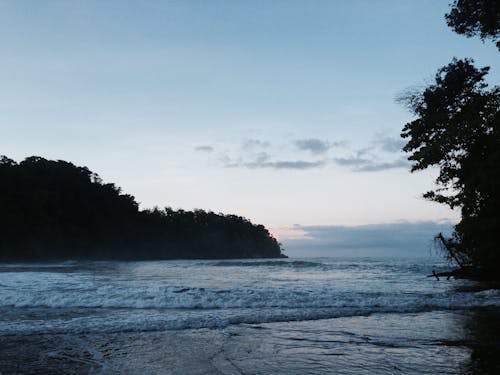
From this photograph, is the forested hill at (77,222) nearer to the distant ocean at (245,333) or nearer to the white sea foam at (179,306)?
the white sea foam at (179,306)

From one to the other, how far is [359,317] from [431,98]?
15932 millimetres

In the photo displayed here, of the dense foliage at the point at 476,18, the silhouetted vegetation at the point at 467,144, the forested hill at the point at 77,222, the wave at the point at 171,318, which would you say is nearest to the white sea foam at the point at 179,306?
the wave at the point at 171,318

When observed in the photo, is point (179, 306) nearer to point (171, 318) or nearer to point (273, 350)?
point (171, 318)

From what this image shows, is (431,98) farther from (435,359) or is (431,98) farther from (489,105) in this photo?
(435,359)

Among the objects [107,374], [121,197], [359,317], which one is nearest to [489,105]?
[359,317]

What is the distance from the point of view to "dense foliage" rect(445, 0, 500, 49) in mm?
17109

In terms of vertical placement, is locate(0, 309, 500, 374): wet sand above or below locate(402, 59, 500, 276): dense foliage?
below

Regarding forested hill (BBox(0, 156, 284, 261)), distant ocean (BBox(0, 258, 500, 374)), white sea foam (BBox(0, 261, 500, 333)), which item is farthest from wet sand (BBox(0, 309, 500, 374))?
forested hill (BBox(0, 156, 284, 261))

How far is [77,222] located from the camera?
290 feet

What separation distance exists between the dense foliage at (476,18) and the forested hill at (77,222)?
7397 cm

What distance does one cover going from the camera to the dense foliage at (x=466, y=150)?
1886cm

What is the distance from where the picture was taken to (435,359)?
5.87 metres

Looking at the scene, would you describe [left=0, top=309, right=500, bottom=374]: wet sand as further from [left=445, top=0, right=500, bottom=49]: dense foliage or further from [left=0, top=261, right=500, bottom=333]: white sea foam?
[left=445, top=0, right=500, bottom=49]: dense foliage

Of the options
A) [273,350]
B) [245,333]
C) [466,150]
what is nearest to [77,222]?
[466,150]
